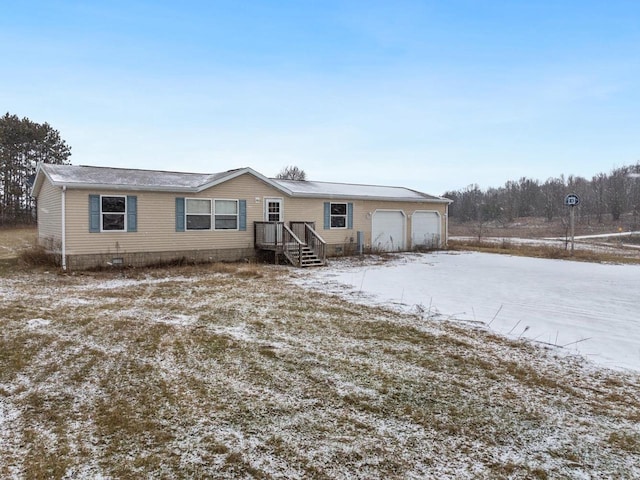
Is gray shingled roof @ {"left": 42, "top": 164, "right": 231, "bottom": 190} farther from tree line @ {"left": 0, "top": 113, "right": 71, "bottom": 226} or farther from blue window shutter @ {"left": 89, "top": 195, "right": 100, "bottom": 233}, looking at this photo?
→ tree line @ {"left": 0, "top": 113, "right": 71, "bottom": 226}

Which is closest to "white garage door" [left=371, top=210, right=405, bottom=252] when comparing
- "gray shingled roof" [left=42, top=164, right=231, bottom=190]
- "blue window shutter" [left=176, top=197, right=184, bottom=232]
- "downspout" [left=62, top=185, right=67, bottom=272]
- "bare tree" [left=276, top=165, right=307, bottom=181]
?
"gray shingled roof" [left=42, top=164, right=231, bottom=190]

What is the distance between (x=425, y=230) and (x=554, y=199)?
57704 mm

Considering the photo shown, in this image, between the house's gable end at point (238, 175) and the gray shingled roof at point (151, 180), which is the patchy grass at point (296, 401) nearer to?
the gray shingled roof at point (151, 180)

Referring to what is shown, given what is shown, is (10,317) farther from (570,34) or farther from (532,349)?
(570,34)

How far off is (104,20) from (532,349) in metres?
15.0

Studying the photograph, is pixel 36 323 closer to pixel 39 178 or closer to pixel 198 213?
pixel 198 213

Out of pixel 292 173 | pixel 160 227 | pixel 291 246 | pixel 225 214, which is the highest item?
pixel 292 173

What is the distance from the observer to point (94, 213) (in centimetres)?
1209

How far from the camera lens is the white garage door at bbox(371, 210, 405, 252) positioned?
18.7m

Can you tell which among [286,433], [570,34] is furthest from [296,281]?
[570,34]

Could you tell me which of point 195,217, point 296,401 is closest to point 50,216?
point 195,217

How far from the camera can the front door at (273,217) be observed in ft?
47.9

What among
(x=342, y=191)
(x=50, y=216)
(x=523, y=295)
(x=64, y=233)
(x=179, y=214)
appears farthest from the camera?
(x=342, y=191)

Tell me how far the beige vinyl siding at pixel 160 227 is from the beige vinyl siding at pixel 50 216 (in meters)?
0.77
